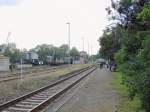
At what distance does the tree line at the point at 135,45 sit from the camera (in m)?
13.5

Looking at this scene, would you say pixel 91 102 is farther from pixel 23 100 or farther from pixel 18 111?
pixel 18 111

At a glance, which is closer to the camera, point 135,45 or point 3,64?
point 135,45

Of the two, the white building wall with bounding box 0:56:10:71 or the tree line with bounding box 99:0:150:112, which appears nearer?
the tree line with bounding box 99:0:150:112

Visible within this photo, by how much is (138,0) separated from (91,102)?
6.69 m

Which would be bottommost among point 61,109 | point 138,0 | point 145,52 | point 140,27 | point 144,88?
point 61,109

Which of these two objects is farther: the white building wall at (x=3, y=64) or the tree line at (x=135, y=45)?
the white building wall at (x=3, y=64)

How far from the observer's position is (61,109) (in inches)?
747

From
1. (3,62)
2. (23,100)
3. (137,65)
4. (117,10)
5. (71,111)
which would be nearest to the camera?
(137,65)

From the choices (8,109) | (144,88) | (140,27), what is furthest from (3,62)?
(144,88)

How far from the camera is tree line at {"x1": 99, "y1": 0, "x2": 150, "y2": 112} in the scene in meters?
13.5

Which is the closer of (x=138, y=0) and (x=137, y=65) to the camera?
(x=137, y=65)

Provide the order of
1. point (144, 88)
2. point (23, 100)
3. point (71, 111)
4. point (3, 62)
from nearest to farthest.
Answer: point (144, 88)
point (71, 111)
point (23, 100)
point (3, 62)

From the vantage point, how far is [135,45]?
2469 cm

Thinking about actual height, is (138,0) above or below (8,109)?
above
